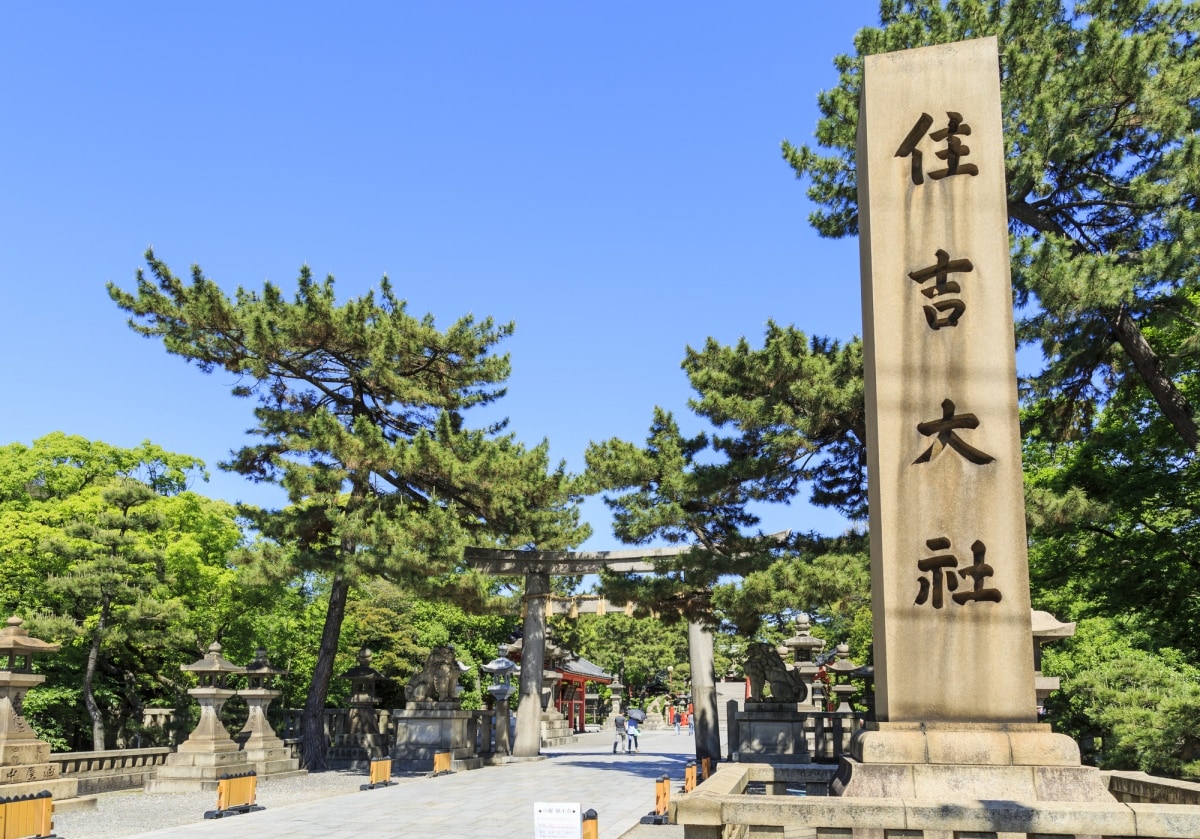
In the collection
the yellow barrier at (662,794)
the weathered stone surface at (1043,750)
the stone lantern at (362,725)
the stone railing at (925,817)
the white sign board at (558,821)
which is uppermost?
the weathered stone surface at (1043,750)

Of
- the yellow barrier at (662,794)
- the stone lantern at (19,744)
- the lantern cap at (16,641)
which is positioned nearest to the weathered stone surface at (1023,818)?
the yellow barrier at (662,794)

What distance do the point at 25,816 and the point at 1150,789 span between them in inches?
463

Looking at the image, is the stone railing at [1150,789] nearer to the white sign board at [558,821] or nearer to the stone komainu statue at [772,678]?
the white sign board at [558,821]

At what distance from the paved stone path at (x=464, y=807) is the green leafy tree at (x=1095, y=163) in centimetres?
984

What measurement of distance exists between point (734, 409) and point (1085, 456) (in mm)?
7541

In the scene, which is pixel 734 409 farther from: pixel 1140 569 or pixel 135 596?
pixel 135 596

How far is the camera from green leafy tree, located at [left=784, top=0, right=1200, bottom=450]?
509 inches

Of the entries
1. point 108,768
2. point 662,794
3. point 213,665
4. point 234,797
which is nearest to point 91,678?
point 108,768

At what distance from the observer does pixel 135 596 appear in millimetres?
24156

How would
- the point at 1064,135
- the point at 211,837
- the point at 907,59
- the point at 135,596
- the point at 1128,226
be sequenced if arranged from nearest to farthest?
the point at 907,59, the point at 211,837, the point at 1064,135, the point at 1128,226, the point at 135,596

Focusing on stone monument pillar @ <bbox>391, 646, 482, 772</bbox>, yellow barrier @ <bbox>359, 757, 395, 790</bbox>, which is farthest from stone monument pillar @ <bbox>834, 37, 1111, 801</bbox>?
stone monument pillar @ <bbox>391, 646, 482, 772</bbox>

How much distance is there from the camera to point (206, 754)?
728 inches

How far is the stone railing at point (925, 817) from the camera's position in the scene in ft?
17.6

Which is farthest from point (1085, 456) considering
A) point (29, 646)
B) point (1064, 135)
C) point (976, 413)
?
point (29, 646)
